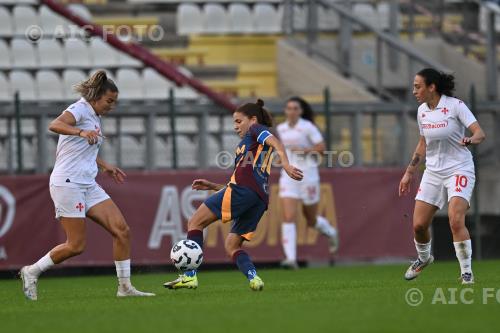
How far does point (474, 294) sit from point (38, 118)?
379 inches

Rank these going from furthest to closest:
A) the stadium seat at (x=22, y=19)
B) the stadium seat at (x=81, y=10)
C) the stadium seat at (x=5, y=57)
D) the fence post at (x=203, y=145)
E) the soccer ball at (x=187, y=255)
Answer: the stadium seat at (x=81, y=10), the stadium seat at (x=22, y=19), the stadium seat at (x=5, y=57), the fence post at (x=203, y=145), the soccer ball at (x=187, y=255)

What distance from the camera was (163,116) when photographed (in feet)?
66.5

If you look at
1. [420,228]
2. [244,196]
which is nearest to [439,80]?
[420,228]

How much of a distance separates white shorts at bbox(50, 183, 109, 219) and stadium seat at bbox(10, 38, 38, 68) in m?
11.1

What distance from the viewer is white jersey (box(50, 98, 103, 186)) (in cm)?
1238

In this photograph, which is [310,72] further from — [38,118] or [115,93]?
[115,93]

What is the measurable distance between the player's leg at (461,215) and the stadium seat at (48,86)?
11.0 m

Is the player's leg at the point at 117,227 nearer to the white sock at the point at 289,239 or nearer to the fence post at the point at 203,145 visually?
the white sock at the point at 289,239

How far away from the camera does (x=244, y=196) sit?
12.5 meters

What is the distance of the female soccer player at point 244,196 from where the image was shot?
12.5 meters

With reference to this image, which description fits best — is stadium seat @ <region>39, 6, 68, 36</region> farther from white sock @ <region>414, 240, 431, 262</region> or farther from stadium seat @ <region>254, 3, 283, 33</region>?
white sock @ <region>414, 240, 431, 262</region>

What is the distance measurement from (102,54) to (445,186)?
456 inches

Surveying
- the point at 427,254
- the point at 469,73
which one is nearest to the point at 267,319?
the point at 427,254

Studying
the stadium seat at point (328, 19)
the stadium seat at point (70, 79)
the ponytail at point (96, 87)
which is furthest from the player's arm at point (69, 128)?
the stadium seat at point (328, 19)
